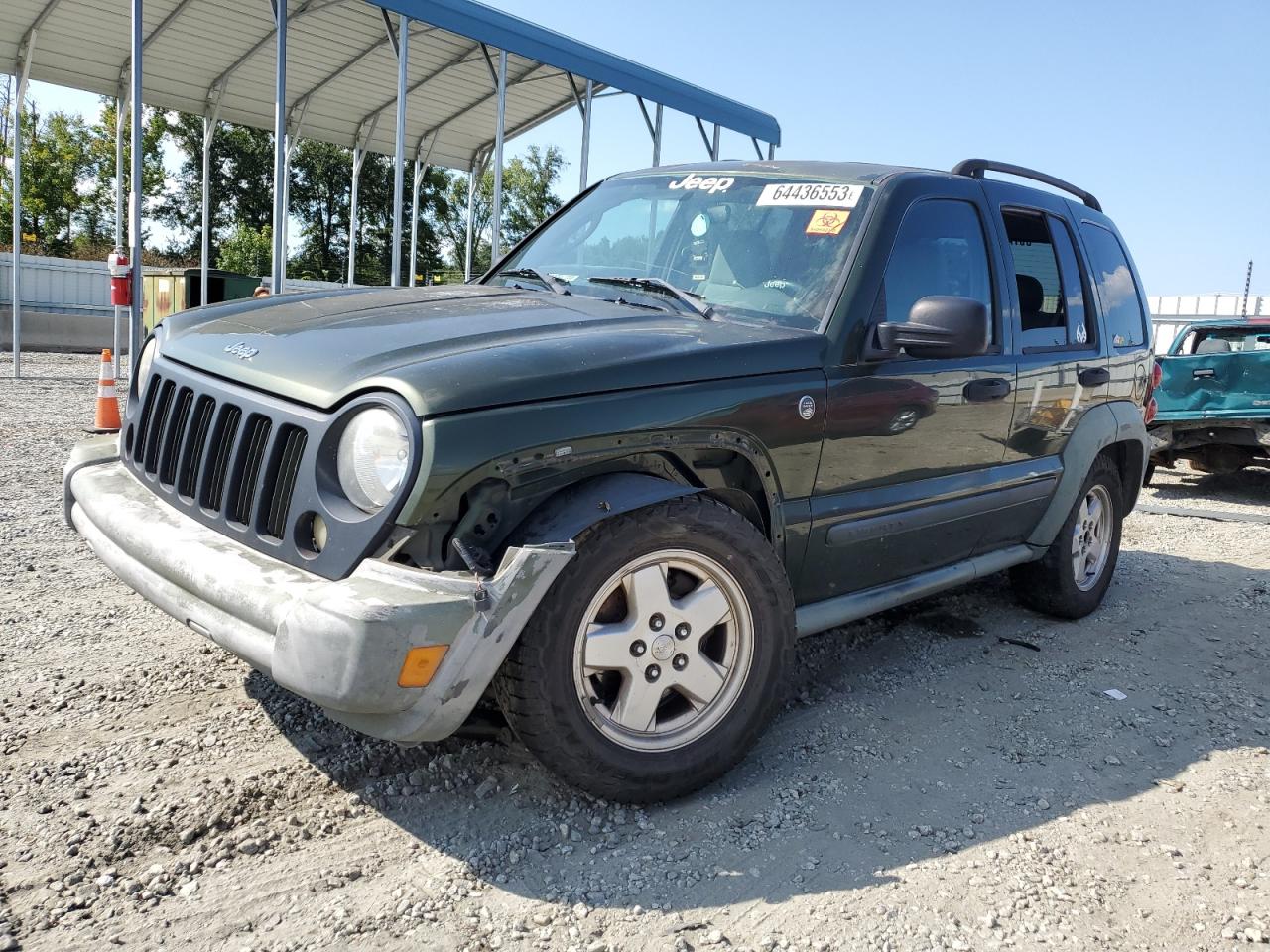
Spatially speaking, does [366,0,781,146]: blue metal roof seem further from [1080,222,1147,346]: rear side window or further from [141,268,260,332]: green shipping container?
[1080,222,1147,346]: rear side window

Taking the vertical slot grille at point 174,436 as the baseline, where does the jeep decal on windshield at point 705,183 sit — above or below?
above

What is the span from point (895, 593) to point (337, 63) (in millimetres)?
14186

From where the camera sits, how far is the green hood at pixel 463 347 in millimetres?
2475

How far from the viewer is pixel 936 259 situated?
374cm

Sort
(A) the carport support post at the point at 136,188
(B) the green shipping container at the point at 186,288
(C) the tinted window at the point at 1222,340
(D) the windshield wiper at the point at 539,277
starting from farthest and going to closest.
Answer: (B) the green shipping container at the point at 186,288 → (C) the tinted window at the point at 1222,340 → (A) the carport support post at the point at 136,188 → (D) the windshield wiper at the point at 539,277

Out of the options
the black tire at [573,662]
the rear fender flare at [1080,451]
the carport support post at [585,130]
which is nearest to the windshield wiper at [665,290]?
the black tire at [573,662]

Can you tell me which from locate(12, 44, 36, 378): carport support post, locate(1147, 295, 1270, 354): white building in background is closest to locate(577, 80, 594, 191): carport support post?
locate(12, 44, 36, 378): carport support post

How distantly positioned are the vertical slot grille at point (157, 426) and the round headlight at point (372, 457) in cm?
95

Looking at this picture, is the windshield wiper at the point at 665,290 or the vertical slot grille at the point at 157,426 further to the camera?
the windshield wiper at the point at 665,290

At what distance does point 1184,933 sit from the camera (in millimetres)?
2391

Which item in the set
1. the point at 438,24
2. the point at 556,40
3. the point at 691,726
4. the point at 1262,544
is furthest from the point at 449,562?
the point at 556,40

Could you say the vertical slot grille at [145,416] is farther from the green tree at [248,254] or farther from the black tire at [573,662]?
the green tree at [248,254]

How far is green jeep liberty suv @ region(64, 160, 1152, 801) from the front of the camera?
235cm

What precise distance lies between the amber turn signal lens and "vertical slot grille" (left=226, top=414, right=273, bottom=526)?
720mm
